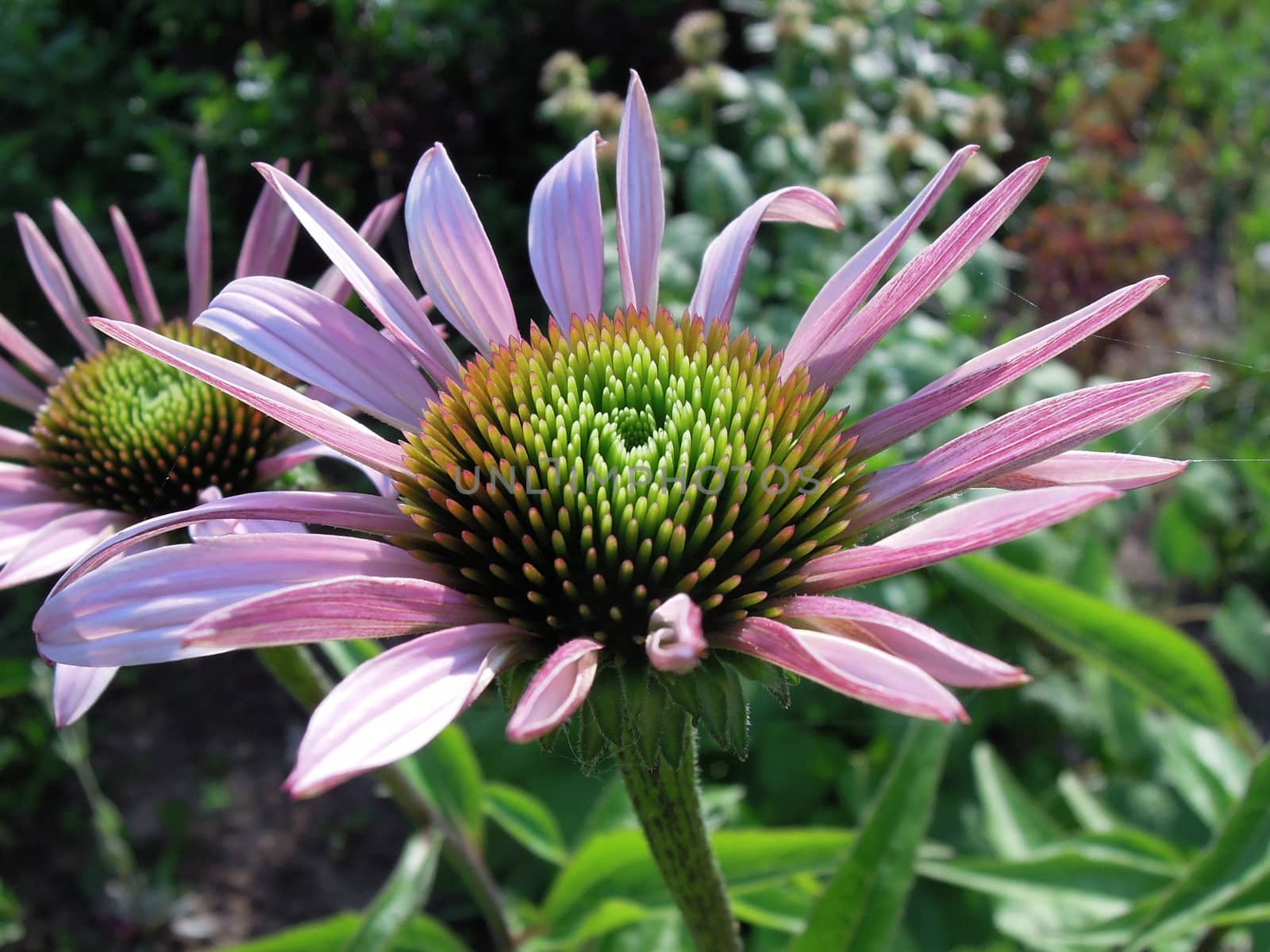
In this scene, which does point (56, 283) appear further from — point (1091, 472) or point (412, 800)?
point (1091, 472)

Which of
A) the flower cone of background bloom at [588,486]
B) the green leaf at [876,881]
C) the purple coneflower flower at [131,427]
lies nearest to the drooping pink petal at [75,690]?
the purple coneflower flower at [131,427]

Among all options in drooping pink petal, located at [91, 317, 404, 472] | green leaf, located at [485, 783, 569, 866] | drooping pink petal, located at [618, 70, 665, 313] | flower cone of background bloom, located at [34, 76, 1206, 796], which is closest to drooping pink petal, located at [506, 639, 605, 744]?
flower cone of background bloom, located at [34, 76, 1206, 796]

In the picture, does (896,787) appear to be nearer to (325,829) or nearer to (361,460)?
(361,460)

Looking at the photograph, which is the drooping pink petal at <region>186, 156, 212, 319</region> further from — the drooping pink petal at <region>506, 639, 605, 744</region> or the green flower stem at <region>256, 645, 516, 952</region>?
the drooping pink petal at <region>506, 639, 605, 744</region>

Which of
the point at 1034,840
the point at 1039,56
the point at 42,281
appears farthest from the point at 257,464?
the point at 1039,56

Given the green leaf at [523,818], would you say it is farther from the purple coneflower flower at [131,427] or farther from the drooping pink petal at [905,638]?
the drooping pink petal at [905,638]

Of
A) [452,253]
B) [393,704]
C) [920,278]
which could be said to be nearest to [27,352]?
[452,253]
